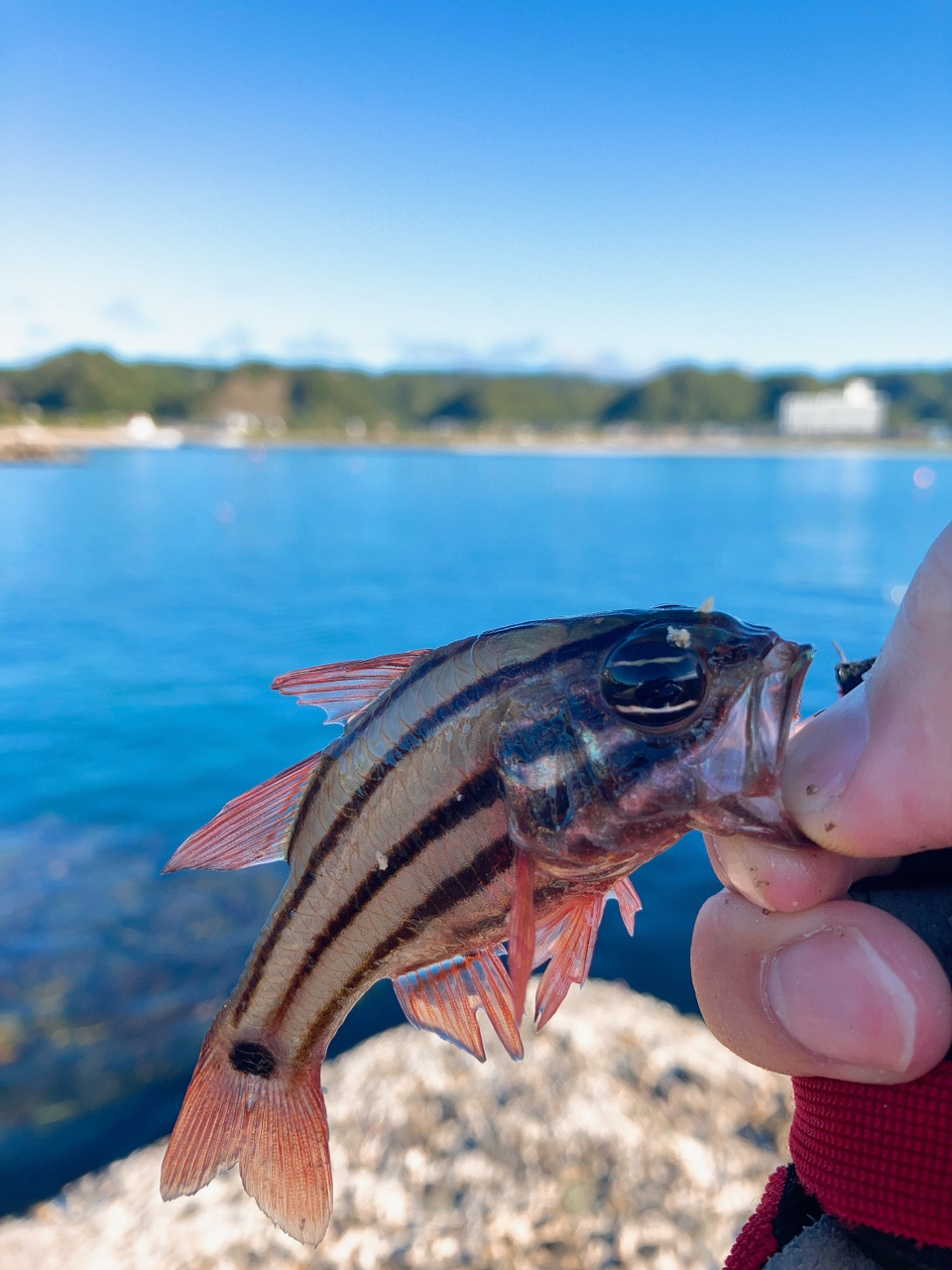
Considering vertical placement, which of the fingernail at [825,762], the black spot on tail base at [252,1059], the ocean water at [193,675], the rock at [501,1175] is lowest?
the ocean water at [193,675]

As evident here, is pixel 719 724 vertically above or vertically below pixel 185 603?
above

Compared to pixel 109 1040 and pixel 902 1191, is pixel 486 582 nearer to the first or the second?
pixel 109 1040

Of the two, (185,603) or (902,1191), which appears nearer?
(902,1191)

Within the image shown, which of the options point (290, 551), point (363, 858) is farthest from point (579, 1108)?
point (290, 551)

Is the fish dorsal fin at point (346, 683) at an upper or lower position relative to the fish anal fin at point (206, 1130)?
upper

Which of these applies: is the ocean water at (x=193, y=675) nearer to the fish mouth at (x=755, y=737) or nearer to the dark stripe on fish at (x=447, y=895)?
the dark stripe on fish at (x=447, y=895)

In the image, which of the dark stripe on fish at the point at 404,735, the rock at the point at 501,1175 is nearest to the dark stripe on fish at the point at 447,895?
the dark stripe on fish at the point at 404,735
